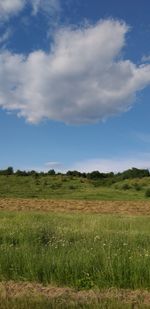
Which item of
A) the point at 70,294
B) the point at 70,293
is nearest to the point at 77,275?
the point at 70,293

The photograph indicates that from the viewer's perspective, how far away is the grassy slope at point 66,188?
159ft

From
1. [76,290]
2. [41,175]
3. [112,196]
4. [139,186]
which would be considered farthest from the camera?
[41,175]

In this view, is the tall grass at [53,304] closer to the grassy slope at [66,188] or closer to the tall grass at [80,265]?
the tall grass at [80,265]

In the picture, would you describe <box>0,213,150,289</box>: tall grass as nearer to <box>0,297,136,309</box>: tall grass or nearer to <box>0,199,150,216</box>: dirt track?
<box>0,297,136,309</box>: tall grass

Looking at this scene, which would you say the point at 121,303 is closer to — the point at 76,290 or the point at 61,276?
the point at 76,290

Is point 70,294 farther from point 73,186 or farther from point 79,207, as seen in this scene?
point 73,186

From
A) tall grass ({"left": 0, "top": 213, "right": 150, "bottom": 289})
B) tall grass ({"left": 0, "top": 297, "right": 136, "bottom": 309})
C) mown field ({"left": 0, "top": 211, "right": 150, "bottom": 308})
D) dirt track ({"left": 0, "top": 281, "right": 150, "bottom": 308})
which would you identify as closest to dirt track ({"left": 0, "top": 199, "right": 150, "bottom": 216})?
mown field ({"left": 0, "top": 211, "right": 150, "bottom": 308})

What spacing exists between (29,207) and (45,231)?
17772 millimetres

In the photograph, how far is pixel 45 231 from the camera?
667 inches

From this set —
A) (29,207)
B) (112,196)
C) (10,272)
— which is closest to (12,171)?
(112,196)

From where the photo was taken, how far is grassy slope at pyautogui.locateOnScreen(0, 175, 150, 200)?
48463mm

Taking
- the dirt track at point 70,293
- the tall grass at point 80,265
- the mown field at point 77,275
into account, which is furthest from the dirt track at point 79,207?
the dirt track at point 70,293

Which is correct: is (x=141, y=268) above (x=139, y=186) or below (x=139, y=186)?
below

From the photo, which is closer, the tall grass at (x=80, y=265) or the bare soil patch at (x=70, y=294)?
the bare soil patch at (x=70, y=294)
